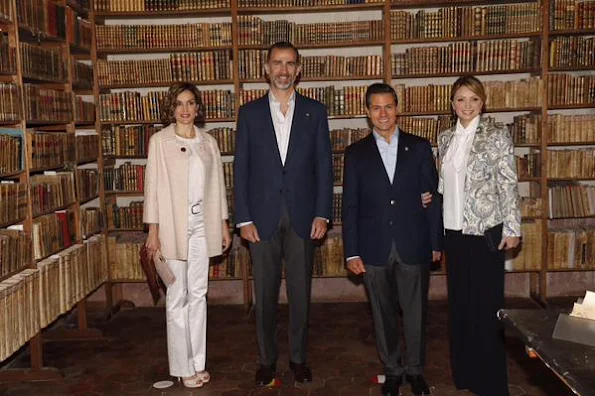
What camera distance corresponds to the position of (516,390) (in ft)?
12.6

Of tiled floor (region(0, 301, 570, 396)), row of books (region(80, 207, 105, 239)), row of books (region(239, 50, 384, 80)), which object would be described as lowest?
tiled floor (region(0, 301, 570, 396))

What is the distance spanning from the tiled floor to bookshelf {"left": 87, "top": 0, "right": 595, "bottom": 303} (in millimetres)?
731

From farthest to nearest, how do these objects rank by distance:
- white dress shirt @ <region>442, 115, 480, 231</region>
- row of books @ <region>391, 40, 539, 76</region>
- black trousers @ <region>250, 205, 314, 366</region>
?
1. row of books @ <region>391, 40, 539, 76</region>
2. black trousers @ <region>250, 205, 314, 366</region>
3. white dress shirt @ <region>442, 115, 480, 231</region>

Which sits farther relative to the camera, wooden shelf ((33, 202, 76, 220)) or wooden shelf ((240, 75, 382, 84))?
wooden shelf ((240, 75, 382, 84))

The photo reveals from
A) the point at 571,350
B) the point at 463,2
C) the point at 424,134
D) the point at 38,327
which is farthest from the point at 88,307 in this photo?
the point at 571,350

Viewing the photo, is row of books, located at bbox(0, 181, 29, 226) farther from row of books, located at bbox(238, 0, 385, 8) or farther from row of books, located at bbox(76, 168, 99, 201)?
row of books, located at bbox(238, 0, 385, 8)

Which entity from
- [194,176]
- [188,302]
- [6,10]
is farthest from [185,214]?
[6,10]

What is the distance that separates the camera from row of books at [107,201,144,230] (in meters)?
5.72

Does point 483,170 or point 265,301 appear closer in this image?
point 483,170

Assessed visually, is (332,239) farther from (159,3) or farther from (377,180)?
(159,3)

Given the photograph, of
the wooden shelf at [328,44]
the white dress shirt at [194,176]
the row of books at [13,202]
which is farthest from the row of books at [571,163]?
the row of books at [13,202]

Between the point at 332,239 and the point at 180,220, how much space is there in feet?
7.32

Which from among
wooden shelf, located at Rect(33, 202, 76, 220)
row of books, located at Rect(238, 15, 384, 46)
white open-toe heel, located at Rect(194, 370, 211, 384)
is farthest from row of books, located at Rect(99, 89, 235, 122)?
white open-toe heel, located at Rect(194, 370, 211, 384)

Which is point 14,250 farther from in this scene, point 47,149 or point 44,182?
point 47,149
